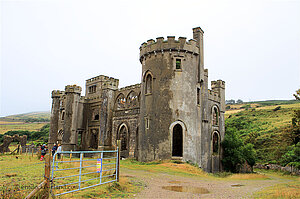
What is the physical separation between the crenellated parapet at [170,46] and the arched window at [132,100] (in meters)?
5.99

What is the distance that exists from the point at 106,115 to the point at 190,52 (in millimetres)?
11829

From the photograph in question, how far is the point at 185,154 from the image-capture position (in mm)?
18812

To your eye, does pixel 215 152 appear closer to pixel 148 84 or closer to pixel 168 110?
pixel 168 110

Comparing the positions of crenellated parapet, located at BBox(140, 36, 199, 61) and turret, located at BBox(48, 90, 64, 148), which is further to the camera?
turret, located at BBox(48, 90, 64, 148)

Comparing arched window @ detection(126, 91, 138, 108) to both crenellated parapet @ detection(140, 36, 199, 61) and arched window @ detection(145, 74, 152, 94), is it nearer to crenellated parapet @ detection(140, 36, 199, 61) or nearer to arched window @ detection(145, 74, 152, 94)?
arched window @ detection(145, 74, 152, 94)

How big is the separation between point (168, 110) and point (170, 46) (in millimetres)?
5198

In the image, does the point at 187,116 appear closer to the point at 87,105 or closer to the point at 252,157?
the point at 252,157

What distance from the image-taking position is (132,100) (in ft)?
85.6

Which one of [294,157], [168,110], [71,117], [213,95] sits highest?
[213,95]

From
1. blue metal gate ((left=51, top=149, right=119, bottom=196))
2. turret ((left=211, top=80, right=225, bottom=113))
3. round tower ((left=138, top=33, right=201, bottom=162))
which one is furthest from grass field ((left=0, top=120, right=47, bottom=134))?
blue metal gate ((left=51, top=149, right=119, bottom=196))

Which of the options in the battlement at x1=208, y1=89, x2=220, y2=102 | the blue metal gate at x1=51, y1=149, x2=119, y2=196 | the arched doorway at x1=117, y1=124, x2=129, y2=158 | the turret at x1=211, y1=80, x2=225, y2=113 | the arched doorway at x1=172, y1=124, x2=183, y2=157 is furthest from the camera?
the turret at x1=211, y1=80, x2=225, y2=113

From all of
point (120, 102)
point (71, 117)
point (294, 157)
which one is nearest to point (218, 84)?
point (294, 157)

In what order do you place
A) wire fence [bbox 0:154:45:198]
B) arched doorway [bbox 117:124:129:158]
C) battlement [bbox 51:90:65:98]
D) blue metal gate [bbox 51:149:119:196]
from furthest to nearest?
battlement [bbox 51:90:65:98] < arched doorway [bbox 117:124:129:158] < blue metal gate [bbox 51:149:119:196] < wire fence [bbox 0:154:45:198]

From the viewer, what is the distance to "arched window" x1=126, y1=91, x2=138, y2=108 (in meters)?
25.7
